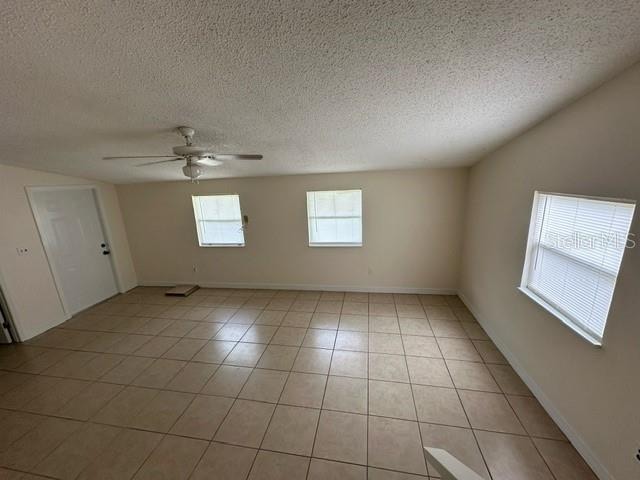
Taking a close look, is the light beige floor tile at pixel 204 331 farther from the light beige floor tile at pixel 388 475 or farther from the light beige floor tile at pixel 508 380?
the light beige floor tile at pixel 508 380

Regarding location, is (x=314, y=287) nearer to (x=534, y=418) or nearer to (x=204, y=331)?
(x=204, y=331)

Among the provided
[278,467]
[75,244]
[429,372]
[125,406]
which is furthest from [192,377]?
[75,244]

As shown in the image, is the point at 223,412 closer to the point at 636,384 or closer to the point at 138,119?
the point at 138,119

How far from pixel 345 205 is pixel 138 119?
2.83m

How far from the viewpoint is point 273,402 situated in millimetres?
2090

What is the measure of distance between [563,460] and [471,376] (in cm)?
74

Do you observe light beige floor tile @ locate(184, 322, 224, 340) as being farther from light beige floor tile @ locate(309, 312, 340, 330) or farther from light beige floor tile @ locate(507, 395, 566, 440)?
light beige floor tile @ locate(507, 395, 566, 440)

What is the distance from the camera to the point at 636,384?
125cm

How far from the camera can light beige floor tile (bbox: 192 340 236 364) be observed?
2674mm

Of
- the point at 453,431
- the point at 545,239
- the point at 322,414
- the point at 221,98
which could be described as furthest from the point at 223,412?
the point at 545,239

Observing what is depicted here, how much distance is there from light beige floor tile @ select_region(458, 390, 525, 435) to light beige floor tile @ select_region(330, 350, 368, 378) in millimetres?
865

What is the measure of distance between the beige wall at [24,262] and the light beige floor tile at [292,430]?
3.78 metres

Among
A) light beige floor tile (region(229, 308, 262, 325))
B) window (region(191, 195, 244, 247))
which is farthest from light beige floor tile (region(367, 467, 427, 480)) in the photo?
window (region(191, 195, 244, 247))

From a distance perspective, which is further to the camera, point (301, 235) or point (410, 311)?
point (301, 235)
